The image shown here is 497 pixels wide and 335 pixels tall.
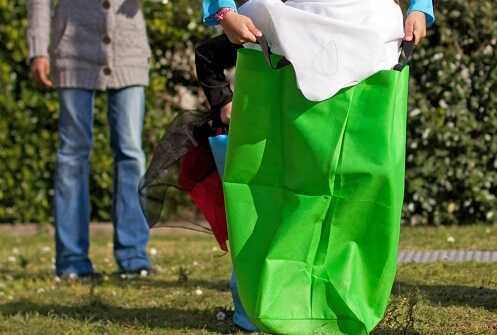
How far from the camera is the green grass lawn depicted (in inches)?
176

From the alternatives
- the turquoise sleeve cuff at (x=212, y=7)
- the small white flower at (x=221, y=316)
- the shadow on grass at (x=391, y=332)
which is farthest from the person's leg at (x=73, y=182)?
the turquoise sleeve cuff at (x=212, y=7)

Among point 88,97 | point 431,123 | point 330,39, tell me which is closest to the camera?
point 330,39

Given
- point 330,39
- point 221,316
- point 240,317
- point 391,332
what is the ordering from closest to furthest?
point 330,39, point 391,332, point 240,317, point 221,316

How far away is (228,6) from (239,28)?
5.0 inches

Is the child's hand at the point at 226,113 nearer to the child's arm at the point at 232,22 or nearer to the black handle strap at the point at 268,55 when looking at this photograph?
the child's arm at the point at 232,22

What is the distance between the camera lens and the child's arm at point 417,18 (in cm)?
368

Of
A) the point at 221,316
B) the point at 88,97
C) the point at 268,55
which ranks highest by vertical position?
the point at 268,55

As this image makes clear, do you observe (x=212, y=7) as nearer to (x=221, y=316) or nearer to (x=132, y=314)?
(x=221, y=316)

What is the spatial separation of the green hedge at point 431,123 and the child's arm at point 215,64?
14.6 feet

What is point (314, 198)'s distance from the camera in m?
3.54

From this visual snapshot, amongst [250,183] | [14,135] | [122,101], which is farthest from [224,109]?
[14,135]

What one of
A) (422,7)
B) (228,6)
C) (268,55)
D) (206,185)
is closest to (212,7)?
(228,6)

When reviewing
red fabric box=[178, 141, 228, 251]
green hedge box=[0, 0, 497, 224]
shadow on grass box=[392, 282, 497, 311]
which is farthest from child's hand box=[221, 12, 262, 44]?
green hedge box=[0, 0, 497, 224]

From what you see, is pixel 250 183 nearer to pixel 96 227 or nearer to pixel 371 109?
pixel 371 109
